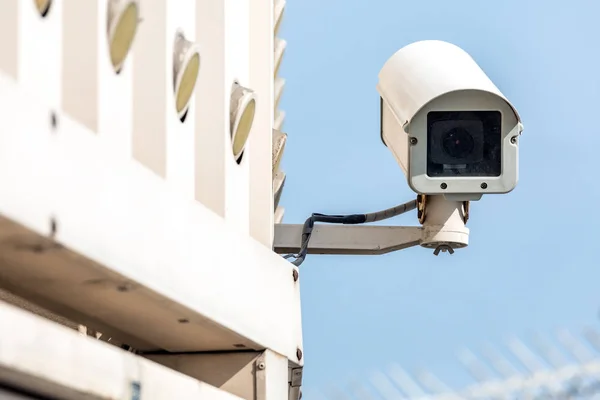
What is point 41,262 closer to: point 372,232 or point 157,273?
point 157,273

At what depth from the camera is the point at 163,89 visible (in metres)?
4.29

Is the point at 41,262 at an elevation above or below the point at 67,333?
above

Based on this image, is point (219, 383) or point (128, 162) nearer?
point (128, 162)

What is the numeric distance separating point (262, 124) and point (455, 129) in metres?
0.81

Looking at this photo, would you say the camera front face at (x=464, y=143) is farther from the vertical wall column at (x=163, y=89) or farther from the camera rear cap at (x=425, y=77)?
the vertical wall column at (x=163, y=89)

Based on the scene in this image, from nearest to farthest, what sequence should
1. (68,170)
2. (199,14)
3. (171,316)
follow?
(68,170) < (171,316) < (199,14)

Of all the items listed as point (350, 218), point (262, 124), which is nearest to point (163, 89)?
point (262, 124)

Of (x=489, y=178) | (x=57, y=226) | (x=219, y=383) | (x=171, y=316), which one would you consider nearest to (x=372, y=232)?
(x=489, y=178)

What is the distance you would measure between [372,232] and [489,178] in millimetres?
586

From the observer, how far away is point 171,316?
432cm

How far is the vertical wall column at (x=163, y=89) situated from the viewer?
13.9 ft

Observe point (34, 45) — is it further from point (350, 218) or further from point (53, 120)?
point (350, 218)

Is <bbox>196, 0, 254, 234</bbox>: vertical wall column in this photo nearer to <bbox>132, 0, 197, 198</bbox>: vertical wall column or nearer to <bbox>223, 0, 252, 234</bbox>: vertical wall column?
<bbox>223, 0, 252, 234</bbox>: vertical wall column

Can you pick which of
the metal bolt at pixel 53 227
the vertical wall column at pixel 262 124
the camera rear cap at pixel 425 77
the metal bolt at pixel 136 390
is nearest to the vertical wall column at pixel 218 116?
the vertical wall column at pixel 262 124
